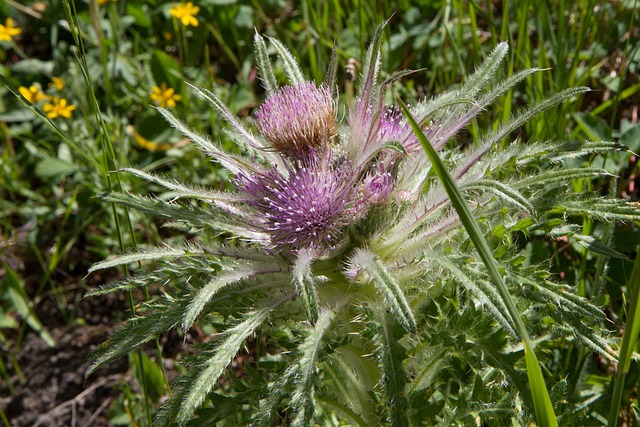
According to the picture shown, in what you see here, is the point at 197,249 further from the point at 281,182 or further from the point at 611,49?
the point at 611,49

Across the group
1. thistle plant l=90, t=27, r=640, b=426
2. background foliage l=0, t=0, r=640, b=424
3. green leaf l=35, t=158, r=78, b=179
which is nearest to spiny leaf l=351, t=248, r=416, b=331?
thistle plant l=90, t=27, r=640, b=426

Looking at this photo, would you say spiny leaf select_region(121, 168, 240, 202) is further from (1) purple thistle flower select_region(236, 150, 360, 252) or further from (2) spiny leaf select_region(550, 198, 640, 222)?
(2) spiny leaf select_region(550, 198, 640, 222)

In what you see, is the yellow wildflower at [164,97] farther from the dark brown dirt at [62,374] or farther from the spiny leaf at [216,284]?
the spiny leaf at [216,284]

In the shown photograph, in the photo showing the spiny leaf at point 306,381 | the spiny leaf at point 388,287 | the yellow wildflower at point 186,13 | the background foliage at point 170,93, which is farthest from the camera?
the yellow wildflower at point 186,13

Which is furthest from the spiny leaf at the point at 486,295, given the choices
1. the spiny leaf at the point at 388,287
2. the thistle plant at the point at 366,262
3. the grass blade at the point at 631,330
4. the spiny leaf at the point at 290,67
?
the spiny leaf at the point at 290,67

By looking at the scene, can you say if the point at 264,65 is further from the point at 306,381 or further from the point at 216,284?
the point at 306,381

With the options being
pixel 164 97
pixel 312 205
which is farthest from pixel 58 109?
pixel 312 205
